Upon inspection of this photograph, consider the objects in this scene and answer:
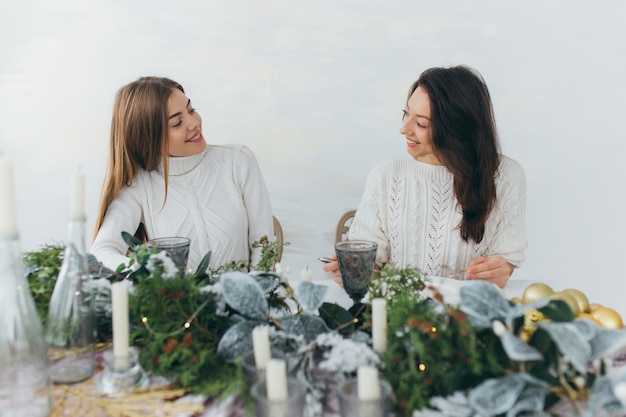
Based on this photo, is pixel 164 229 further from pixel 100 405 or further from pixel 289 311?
pixel 100 405

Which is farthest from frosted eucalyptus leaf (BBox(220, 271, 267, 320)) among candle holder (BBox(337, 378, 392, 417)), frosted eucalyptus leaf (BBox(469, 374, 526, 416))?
frosted eucalyptus leaf (BBox(469, 374, 526, 416))

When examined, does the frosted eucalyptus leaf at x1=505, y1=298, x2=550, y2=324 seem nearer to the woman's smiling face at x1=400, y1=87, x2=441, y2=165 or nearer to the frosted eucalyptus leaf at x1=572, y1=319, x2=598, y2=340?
the frosted eucalyptus leaf at x1=572, y1=319, x2=598, y2=340

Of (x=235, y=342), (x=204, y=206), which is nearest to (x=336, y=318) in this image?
(x=235, y=342)

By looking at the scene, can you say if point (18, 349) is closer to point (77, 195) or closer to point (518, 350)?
point (77, 195)

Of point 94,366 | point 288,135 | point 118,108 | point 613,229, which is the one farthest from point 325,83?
point 94,366

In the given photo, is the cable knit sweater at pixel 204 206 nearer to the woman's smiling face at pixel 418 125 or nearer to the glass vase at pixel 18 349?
the woman's smiling face at pixel 418 125

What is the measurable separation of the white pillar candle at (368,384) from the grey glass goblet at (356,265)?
1.34ft

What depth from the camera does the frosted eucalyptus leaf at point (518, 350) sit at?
2.63ft

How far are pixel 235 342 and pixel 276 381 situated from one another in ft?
0.74

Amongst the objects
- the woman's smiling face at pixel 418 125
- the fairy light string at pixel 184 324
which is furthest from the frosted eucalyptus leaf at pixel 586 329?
the woman's smiling face at pixel 418 125

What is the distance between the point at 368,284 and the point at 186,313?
37cm

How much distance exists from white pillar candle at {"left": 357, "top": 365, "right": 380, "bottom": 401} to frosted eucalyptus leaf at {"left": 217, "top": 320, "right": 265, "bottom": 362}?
0.27m

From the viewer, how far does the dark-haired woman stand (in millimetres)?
2010

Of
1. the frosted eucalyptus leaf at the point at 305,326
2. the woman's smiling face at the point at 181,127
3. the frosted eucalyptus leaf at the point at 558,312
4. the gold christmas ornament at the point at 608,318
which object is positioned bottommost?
the gold christmas ornament at the point at 608,318
